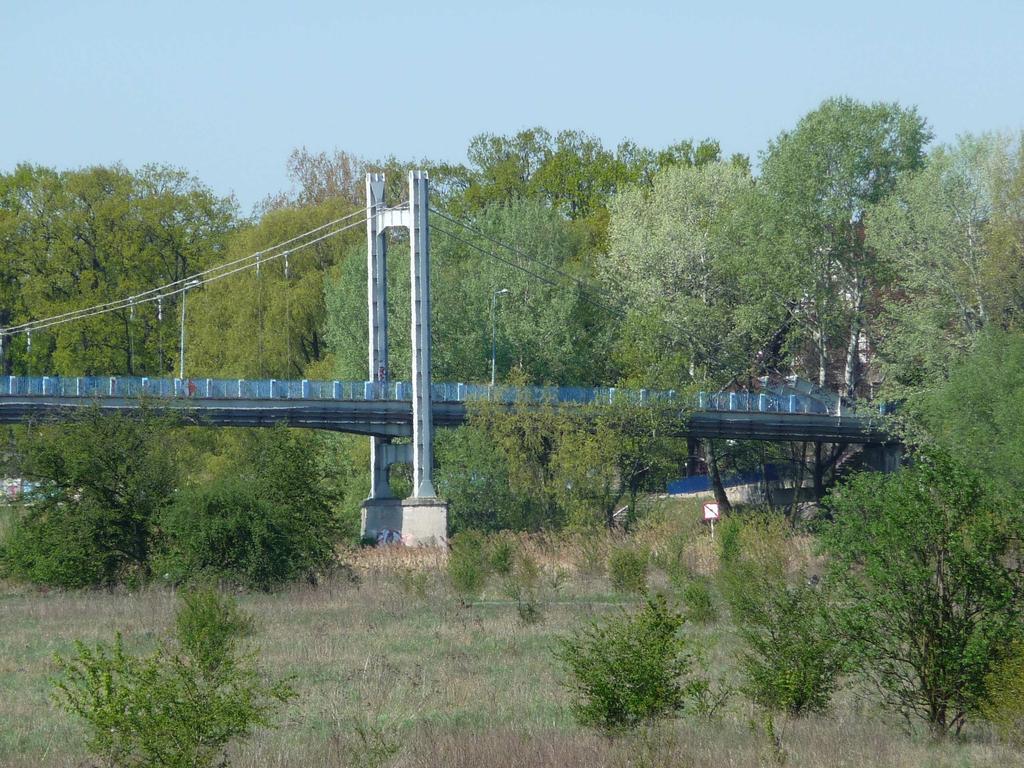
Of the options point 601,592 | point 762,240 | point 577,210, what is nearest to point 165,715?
point 601,592

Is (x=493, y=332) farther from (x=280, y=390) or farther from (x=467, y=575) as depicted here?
(x=467, y=575)

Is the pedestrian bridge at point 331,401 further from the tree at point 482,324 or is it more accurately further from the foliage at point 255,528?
the foliage at point 255,528

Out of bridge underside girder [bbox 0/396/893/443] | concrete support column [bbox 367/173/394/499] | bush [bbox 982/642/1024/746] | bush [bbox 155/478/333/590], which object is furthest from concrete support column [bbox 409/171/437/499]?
bush [bbox 982/642/1024/746]

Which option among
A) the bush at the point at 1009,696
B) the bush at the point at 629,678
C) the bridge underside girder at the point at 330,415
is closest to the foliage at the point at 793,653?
the bush at the point at 629,678

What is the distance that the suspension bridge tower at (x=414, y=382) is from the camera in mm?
52812

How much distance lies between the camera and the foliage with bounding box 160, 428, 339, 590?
95.8ft

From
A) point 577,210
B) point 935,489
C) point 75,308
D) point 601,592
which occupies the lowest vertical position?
point 601,592

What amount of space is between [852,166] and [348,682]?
147 feet

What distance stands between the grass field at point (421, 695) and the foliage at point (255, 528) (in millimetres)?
719

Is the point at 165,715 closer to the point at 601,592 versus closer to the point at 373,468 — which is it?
the point at 601,592

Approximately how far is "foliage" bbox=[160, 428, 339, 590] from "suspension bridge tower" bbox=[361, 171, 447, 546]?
19765mm

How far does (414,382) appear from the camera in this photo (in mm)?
53938

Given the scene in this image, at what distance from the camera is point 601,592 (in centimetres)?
2966

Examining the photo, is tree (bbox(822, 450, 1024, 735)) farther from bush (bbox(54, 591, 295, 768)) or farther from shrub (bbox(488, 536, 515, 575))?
shrub (bbox(488, 536, 515, 575))
